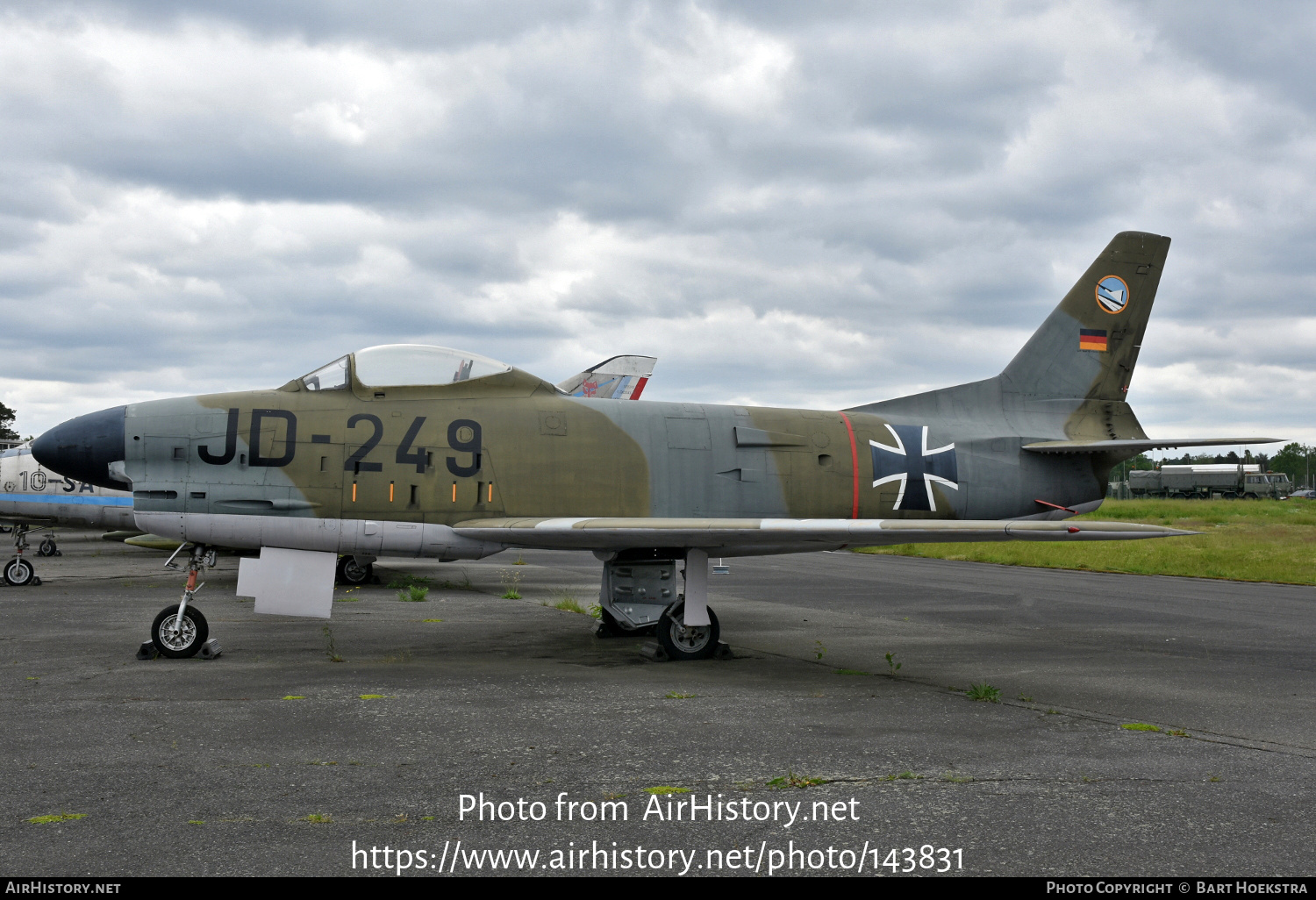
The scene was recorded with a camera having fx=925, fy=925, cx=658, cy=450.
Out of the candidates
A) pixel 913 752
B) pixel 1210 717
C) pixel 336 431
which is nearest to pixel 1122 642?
pixel 1210 717

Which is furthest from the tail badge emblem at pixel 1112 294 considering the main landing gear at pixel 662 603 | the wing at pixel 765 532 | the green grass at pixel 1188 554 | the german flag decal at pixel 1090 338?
the main landing gear at pixel 662 603

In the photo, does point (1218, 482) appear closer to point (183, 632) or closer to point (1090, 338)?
point (1090, 338)

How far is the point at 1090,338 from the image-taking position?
12.4m

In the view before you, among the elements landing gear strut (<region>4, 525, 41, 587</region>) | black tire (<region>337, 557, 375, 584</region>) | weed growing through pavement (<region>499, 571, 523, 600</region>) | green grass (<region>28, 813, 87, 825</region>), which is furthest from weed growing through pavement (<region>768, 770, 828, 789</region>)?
landing gear strut (<region>4, 525, 41, 587</region>)

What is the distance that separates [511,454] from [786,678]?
140 inches

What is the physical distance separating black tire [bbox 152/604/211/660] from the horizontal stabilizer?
9556 millimetres

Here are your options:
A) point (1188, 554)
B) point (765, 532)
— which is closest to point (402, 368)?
point (765, 532)

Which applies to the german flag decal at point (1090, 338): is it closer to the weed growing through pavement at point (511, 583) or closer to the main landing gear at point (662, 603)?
the main landing gear at point (662, 603)

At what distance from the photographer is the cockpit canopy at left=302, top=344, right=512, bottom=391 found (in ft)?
30.9

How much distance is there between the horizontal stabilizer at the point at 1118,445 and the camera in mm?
10757

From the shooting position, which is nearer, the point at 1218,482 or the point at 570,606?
the point at 570,606

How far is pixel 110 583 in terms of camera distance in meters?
17.1

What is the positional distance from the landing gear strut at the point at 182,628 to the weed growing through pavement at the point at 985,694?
7029mm

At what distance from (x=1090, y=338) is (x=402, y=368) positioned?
29.3 feet
